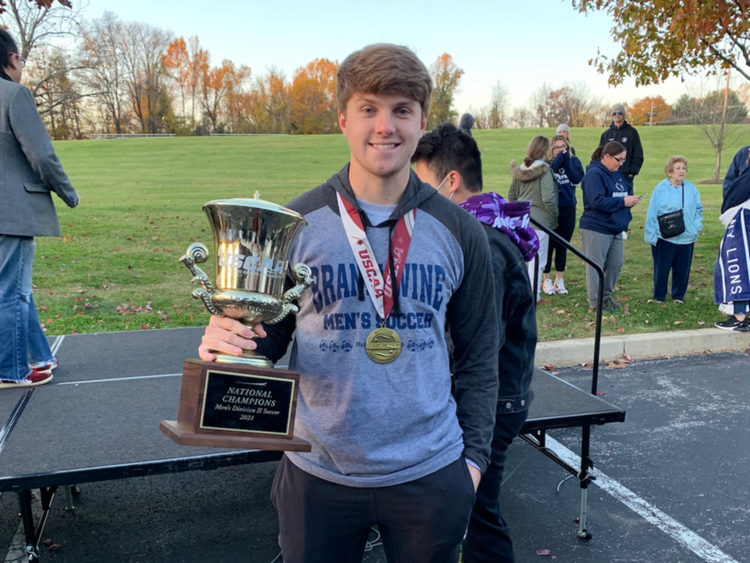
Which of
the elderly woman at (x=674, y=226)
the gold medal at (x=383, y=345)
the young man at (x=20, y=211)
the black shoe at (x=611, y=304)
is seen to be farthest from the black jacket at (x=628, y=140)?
the gold medal at (x=383, y=345)

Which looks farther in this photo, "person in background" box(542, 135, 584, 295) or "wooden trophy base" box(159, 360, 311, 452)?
"person in background" box(542, 135, 584, 295)

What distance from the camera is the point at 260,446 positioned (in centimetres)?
154

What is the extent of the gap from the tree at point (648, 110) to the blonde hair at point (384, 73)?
69.2m

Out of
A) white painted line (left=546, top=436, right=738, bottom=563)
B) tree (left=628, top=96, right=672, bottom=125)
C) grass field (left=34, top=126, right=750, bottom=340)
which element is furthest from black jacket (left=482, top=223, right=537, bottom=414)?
tree (left=628, top=96, right=672, bottom=125)

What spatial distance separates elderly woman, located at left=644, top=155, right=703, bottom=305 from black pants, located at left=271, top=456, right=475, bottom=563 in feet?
23.7

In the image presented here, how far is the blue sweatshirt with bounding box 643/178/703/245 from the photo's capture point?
797cm

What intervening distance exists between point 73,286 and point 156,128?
64934mm

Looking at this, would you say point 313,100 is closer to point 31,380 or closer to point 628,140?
point 628,140

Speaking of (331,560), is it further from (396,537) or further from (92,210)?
(92,210)

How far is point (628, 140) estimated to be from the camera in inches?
405

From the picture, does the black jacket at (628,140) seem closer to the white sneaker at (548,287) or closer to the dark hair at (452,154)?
the white sneaker at (548,287)

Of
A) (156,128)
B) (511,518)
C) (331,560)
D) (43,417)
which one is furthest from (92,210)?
(156,128)

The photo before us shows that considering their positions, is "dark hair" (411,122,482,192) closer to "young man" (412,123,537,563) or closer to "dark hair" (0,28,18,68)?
"young man" (412,123,537,563)

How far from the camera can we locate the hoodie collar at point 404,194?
1.71 meters
